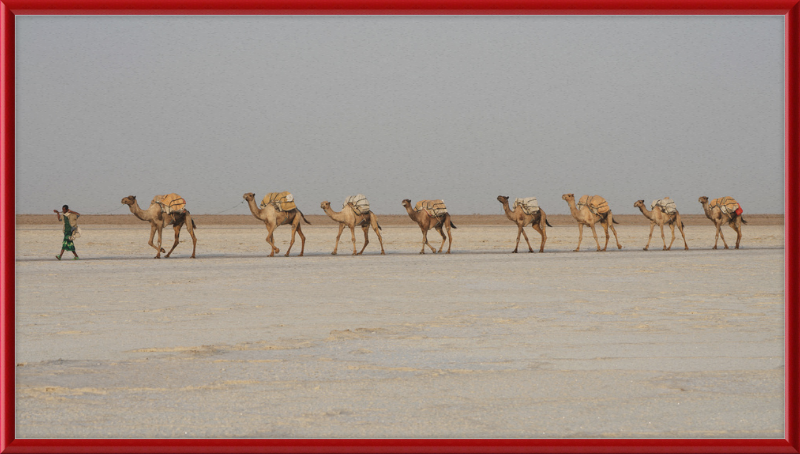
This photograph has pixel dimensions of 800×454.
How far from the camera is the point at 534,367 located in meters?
6.36

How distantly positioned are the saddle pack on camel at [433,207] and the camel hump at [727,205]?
1017 centimetres

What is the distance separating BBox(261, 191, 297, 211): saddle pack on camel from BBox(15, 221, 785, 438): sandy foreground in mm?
7993

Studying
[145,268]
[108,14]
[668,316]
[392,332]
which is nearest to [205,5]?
[108,14]

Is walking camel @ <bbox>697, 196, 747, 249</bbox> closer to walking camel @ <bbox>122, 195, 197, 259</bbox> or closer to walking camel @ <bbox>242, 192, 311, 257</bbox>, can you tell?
walking camel @ <bbox>242, 192, 311, 257</bbox>

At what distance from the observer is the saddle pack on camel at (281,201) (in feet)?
71.6

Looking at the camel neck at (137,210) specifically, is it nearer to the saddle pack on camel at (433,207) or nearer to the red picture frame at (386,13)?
the saddle pack on camel at (433,207)

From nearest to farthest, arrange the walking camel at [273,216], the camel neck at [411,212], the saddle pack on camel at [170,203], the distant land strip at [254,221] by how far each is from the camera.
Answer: the saddle pack on camel at [170,203] < the walking camel at [273,216] < the camel neck at [411,212] < the distant land strip at [254,221]

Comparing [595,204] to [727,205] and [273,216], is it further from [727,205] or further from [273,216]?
[273,216]

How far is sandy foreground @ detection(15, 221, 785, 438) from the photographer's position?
15.4ft

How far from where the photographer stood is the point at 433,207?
79.0 feet

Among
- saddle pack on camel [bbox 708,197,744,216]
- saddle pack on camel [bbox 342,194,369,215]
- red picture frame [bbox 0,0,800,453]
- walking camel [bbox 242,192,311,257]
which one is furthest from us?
saddle pack on camel [bbox 708,197,744,216]

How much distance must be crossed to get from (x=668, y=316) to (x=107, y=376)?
6.58 metres

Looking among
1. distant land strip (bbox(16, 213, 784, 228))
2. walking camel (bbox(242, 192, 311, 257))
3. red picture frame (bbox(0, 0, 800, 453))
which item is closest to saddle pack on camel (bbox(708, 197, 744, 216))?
walking camel (bbox(242, 192, 311, 257))

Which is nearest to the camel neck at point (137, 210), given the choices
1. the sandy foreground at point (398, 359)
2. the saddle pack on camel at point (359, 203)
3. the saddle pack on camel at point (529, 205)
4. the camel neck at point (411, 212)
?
the saddle pack on camel at point (359, 203)
